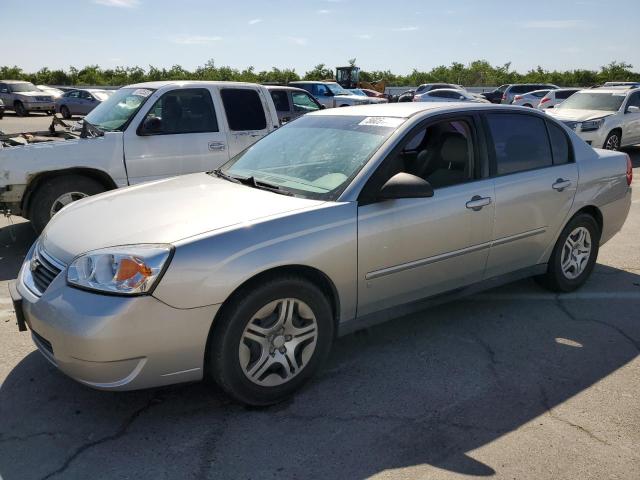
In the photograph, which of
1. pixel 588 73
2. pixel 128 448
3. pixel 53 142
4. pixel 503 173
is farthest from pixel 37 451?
pixel 588 73

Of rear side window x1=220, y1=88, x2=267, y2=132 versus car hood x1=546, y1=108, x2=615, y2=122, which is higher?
rear side window x1=220, y1=88, x2=267, y2=132

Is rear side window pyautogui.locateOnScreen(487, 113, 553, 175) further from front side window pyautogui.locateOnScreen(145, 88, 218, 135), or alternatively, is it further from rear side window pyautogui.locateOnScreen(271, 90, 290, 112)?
rear side window pyautogui.locateOnScreen(271, 90, 290, 112)

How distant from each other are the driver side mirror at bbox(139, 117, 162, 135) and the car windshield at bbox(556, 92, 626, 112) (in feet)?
35.6

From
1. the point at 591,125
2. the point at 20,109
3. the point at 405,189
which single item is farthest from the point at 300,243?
the point at 20,109

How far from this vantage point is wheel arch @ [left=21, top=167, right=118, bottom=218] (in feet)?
19.3

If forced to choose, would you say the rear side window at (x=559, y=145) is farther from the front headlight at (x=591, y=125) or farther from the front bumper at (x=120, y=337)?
the front headlight at (x=591, y=125)

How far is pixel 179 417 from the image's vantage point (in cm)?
295

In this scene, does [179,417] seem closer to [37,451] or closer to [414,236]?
[37,451]

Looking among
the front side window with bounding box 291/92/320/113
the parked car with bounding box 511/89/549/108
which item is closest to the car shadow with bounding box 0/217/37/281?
the front side window with bounding box 291/92/320/113

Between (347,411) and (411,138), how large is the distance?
174cm

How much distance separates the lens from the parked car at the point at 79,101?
25.0 meters

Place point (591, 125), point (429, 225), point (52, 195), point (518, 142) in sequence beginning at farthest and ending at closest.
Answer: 1. point (591, 125)
2. point (52, 195)
3. point (518, 142)
4. point (429, 225)

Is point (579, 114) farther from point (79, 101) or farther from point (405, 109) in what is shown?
point (79, 101)

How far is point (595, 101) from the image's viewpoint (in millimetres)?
13523
